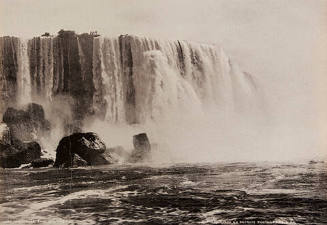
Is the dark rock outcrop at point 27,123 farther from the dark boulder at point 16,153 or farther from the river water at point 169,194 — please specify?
the river water at point 169,194

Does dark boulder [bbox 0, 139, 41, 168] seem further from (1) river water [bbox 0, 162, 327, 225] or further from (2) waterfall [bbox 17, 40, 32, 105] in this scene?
(2) waterfall [bbox 17, 40, 32, 105]

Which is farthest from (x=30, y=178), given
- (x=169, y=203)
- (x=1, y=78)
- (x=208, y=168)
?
(x=208, y=168)

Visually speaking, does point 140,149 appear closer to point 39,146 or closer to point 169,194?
point 169,194

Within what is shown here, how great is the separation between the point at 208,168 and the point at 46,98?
5.10 feet

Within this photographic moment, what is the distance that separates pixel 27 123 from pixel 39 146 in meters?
0.22

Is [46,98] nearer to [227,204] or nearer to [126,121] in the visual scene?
[126,121]

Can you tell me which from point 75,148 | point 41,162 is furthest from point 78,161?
point 41,162

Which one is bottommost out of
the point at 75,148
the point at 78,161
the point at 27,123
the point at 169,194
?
the point at 169,194

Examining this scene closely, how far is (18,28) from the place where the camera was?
432 centimetres

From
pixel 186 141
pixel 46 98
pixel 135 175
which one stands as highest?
→ pixel 46 98

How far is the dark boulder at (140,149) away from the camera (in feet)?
14.0

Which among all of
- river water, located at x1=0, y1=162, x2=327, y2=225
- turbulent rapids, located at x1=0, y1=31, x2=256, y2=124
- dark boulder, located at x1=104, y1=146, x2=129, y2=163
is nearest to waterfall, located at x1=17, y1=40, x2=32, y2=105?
turbulent rapids, located at x1=0, y1=31, x2=256, y2=124

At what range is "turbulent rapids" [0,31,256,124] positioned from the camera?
14.3 ft

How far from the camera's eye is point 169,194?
4.16m
